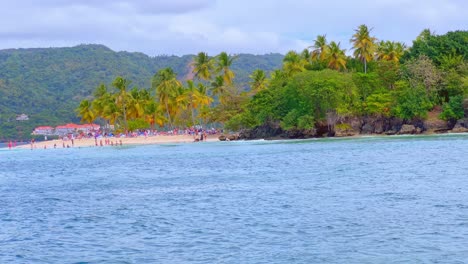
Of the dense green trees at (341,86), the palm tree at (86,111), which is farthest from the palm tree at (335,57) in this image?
the palm tree at (86,111)

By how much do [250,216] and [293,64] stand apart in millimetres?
70928

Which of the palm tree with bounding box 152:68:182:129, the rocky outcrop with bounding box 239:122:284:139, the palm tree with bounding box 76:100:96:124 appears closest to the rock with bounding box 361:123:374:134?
the rocky outcrop with bounding box 239:122:284:139

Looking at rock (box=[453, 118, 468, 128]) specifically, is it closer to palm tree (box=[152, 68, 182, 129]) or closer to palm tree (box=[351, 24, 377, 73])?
palm tree (box=[351, 24, 377, 73])

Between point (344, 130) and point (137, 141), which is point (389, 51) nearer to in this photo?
point (344, 130)

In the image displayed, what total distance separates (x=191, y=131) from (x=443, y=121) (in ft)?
126

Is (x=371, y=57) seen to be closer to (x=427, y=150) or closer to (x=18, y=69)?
(x=427, y=150)

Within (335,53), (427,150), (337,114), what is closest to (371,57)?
(335,53)

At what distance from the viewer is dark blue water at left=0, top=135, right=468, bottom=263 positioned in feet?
52.0

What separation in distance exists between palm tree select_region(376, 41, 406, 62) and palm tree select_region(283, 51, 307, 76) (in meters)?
10.7

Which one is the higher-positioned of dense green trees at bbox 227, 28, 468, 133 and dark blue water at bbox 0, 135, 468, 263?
dense green trees at bbox 227, 28, 468, 133

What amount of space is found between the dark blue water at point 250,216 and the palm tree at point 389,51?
5443 centimetres

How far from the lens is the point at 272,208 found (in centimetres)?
2256

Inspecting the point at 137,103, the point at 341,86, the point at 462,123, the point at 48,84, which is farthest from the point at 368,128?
the point at 48,84

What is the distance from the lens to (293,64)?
9062 cm
